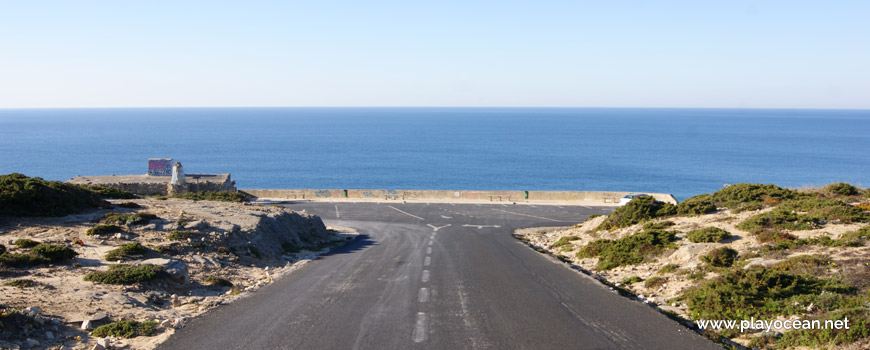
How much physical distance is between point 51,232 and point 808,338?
2165 cm

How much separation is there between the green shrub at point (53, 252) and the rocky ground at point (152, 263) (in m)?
0.22

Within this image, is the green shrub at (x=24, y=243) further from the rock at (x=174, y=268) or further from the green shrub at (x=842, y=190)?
the green shrub at (x=842, y=190)

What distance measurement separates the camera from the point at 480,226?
36781 mm

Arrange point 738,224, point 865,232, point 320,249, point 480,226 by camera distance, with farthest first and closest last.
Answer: point 480,226 → point 320,249 → point 738,224 → point 865,232

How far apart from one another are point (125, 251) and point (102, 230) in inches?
117

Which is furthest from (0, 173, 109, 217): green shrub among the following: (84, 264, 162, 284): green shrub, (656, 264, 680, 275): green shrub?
(656, 264, 680, 275): green shrub

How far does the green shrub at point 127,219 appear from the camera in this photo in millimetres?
20391

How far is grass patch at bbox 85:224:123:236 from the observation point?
18.6m

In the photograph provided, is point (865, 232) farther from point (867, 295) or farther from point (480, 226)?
point (480, 226)

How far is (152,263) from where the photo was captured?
623 inches

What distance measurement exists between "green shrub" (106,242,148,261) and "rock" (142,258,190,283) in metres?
0.97

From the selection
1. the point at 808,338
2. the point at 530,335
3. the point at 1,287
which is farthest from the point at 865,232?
the point at 1,287

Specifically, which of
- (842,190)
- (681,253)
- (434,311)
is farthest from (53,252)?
(842,190)

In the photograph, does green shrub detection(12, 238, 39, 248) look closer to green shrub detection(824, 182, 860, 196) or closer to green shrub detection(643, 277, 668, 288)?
green shrub detection(643, 277, 668, 288)
